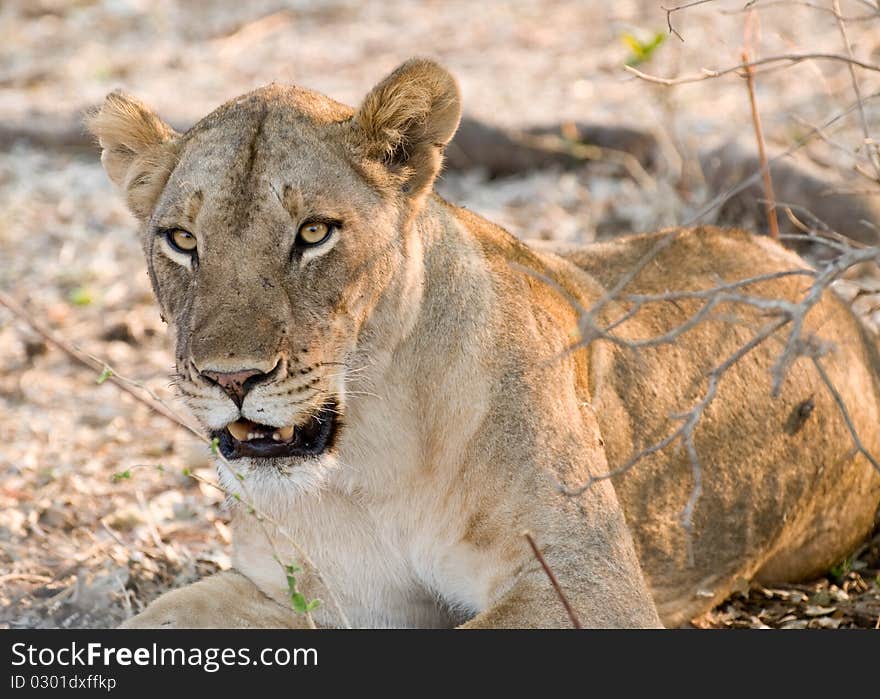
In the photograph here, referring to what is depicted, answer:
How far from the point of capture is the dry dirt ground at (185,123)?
5.00 meters

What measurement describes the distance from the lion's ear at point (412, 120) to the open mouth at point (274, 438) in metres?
0.72

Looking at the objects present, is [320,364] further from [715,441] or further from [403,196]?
[715,441]

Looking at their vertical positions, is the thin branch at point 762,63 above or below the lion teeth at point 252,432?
above

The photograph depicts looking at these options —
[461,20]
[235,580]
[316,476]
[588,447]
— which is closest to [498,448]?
[588,447]

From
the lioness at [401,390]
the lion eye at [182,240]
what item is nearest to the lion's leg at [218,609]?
the lioness at [401,390]

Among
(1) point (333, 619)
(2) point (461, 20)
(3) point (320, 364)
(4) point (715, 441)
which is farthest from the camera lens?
(2) point (461, 20)

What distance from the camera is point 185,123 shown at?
30.7 feet

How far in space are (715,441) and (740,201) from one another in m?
3.45

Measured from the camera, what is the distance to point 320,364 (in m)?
3.53

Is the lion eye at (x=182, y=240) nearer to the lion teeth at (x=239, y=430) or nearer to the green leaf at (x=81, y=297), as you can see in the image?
the lion teeth at (x=239, y=430)

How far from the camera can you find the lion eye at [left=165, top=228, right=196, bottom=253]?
12.0 feet

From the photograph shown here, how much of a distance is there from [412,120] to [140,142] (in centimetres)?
81

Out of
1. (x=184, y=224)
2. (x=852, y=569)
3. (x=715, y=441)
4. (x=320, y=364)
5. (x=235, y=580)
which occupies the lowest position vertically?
(x=852, y=569)
